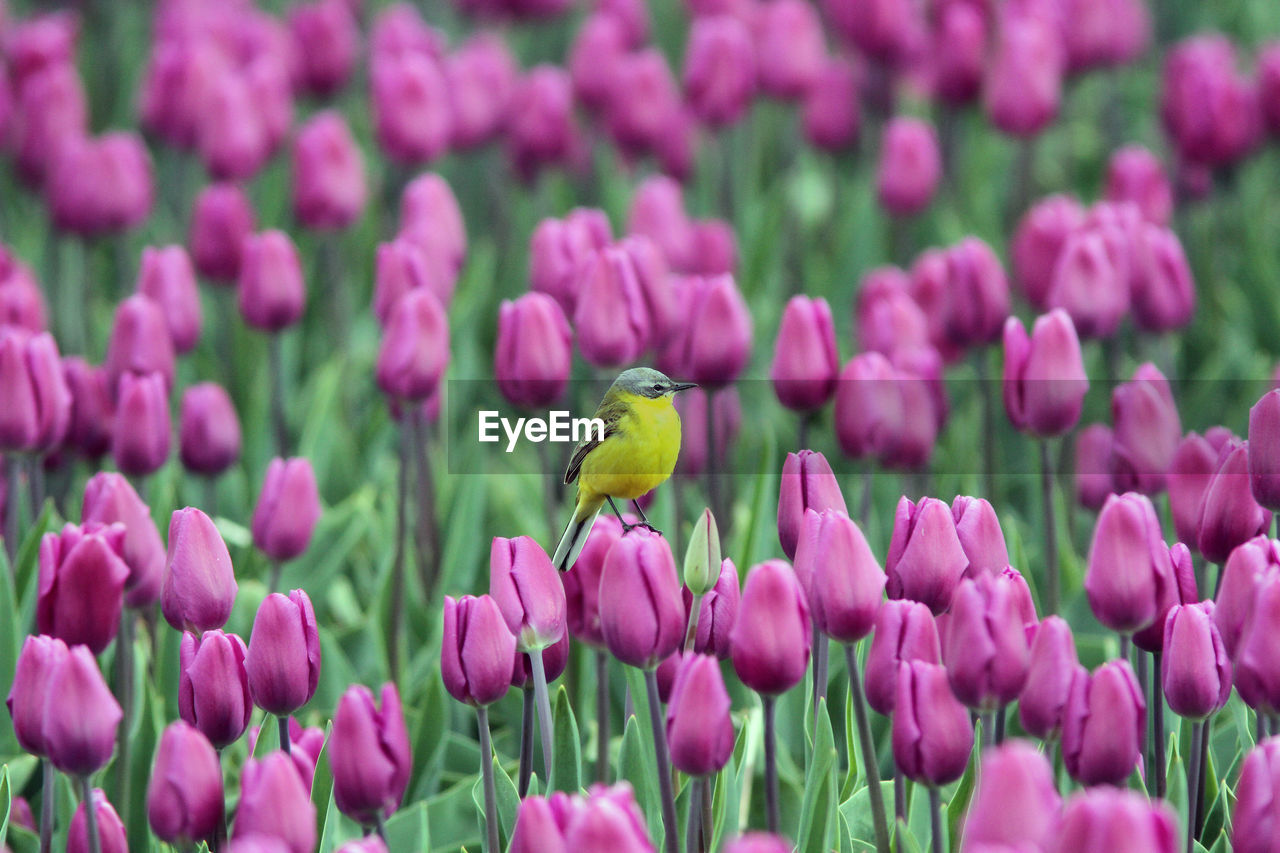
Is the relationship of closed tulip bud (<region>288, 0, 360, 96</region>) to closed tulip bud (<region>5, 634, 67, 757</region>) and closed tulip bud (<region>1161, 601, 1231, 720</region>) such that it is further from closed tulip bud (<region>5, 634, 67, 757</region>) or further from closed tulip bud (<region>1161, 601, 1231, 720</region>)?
closed tulip bud (<region>1161, 601, 1231, 720</region>)

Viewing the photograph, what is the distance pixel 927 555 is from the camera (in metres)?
1.37

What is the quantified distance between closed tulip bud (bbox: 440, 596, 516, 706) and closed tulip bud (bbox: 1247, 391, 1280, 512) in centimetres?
74

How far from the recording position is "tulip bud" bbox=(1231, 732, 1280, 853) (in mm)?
1113

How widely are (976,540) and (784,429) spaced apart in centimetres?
134

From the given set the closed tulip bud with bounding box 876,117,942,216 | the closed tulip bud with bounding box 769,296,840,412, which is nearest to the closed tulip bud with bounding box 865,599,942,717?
the closed tulip bud with bounding box 769,296,840,412

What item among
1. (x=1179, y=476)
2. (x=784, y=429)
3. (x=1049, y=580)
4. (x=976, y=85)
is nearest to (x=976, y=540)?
(x=1179, y=476)

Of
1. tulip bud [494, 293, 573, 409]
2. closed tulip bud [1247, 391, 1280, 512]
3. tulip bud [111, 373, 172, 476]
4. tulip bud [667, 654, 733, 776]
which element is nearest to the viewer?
tulip bud [667, 654, 733, 776]

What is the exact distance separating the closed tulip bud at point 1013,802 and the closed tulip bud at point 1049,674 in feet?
0.95

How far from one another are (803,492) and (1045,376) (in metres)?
0.46

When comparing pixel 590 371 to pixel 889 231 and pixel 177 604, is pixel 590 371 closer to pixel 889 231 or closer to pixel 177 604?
pixel 889 231

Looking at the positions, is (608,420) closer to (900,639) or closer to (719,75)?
(900,639)

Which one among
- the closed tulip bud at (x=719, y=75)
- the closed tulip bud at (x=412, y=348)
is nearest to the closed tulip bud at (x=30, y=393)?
the closed tulip bud at (x=412, y=348)

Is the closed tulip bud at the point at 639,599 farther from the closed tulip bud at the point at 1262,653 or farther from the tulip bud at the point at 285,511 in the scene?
the tulip bud at the point at 285,511

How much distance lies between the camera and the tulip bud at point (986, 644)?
3.94 feet
